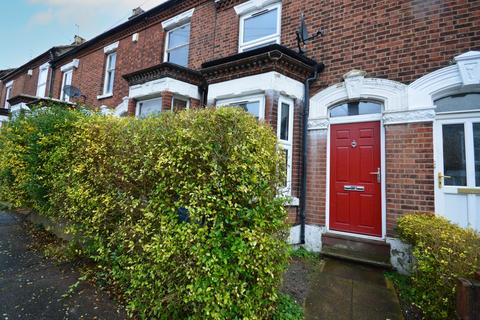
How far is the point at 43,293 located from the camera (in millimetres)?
2836

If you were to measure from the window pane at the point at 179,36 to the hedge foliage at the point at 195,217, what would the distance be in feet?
19.7

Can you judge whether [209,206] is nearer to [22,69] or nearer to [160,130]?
[160,130]

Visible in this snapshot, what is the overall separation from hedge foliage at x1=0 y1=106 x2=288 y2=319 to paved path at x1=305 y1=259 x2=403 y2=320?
37.3 inches

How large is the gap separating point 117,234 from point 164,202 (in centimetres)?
91

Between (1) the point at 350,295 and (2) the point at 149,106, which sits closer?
(1) the point at 350,295

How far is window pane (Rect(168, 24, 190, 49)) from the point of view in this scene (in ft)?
26.2

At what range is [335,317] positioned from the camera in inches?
108

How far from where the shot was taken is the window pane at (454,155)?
3.93 m

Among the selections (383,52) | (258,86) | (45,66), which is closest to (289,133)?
(258,86)

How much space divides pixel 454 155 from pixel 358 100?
179cm

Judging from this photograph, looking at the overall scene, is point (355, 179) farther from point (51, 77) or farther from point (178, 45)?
point (51, 77)

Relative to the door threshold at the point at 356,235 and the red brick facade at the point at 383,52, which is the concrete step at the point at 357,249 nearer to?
the door threshold at the point at 356,235

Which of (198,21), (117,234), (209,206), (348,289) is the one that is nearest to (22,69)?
(198,21)

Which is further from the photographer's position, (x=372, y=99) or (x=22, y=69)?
(x=22, y=69)
